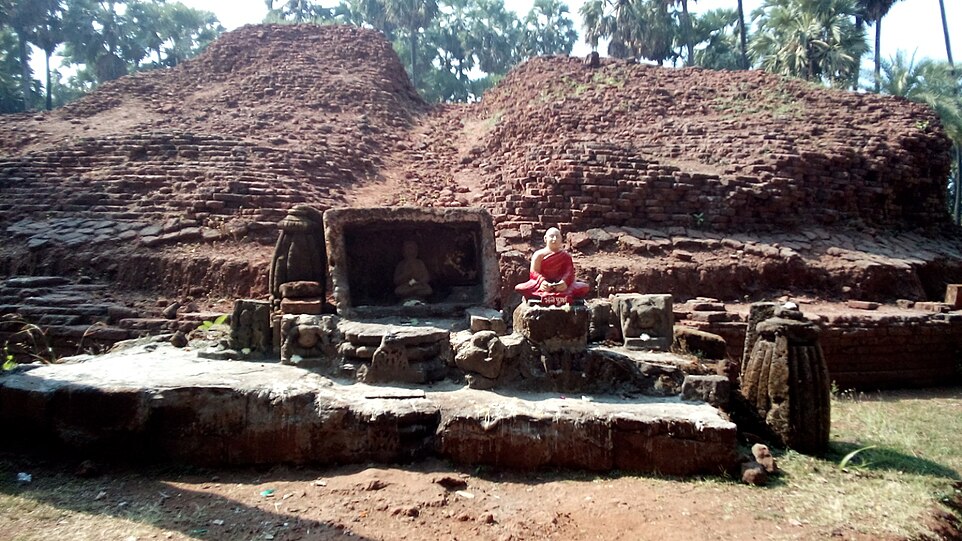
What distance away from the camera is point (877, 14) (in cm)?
2217

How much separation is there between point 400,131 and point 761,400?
1408 centimetres

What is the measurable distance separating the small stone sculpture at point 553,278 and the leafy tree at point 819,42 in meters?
18.6

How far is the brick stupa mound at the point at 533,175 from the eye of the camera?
403 inches

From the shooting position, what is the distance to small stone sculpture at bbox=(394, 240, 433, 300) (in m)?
6.65

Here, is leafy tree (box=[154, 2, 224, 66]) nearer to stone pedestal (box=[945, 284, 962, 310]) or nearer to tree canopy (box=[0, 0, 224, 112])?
tree canopy (box=[0, 0, 224, 112])

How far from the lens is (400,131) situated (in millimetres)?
16969

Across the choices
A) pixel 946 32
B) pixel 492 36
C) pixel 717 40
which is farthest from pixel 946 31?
pixel 492 36

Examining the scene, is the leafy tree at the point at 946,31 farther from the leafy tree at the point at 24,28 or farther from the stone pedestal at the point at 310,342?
the leafy tree at the point at 24,28

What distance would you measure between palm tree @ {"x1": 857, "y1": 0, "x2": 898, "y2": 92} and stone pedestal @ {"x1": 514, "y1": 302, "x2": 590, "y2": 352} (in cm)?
2344

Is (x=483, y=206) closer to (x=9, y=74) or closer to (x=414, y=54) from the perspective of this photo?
(x=414, y=54)

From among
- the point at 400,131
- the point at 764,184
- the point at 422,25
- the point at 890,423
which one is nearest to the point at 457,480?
the point at 890,423

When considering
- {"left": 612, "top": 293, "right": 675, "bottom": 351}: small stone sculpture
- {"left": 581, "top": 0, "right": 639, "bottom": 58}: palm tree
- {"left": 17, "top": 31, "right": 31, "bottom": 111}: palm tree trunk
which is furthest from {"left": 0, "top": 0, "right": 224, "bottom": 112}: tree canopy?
{"left": 612, "top": 293, "right": 675, "bottom": 351}: small stone sculpture

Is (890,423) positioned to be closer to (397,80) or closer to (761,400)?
(761,400)

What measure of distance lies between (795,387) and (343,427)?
11.2ft
